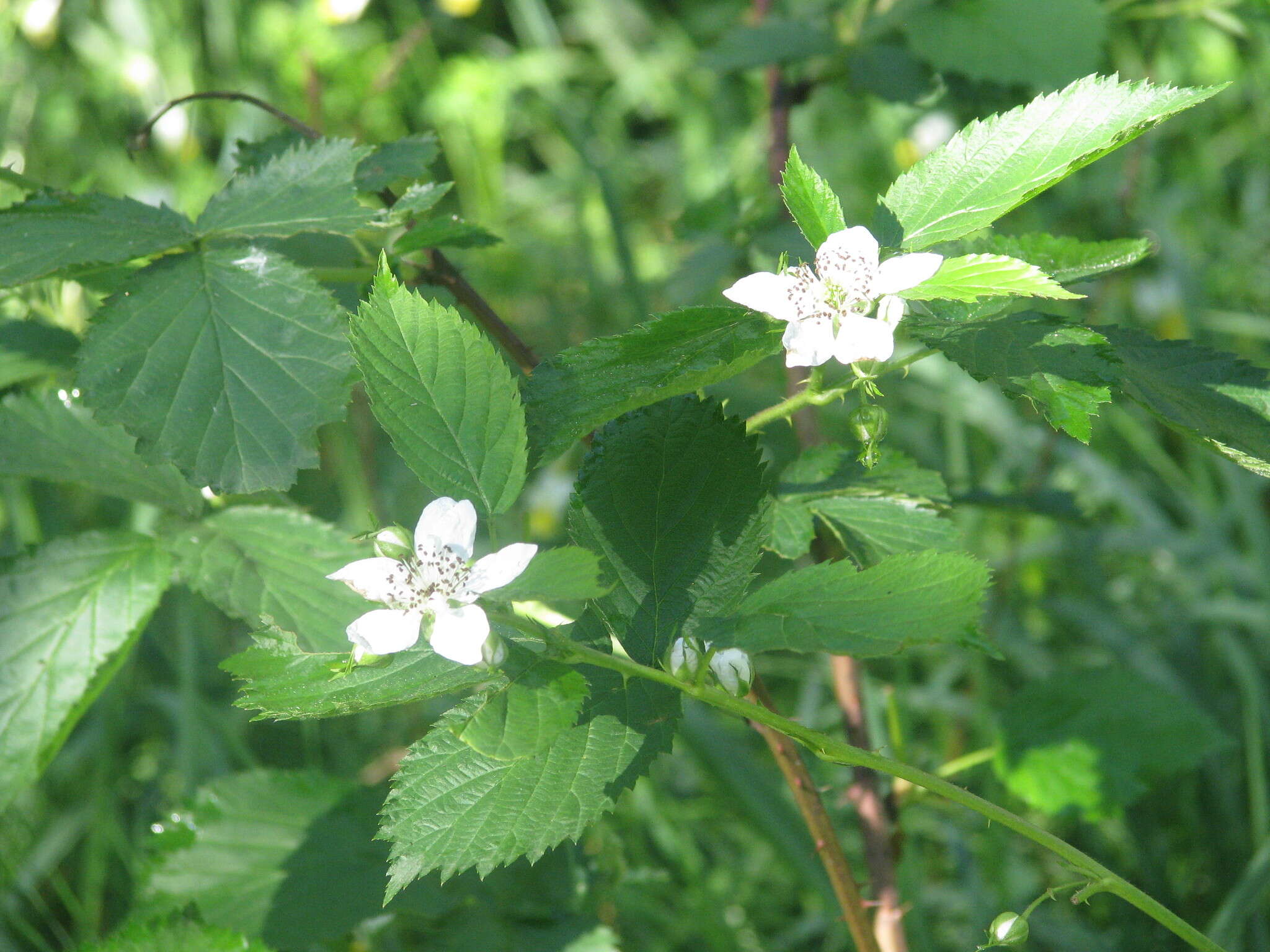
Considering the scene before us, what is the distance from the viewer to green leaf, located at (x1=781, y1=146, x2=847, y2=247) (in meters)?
0.59

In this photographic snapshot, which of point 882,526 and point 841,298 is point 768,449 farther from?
point 841,298

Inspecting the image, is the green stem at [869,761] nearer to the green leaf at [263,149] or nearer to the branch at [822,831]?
the branch at [822,831]

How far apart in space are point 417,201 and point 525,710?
0.36m

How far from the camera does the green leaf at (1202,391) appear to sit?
589 mm

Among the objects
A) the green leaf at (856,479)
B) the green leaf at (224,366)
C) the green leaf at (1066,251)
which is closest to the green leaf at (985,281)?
the green leaf at (1066,251)

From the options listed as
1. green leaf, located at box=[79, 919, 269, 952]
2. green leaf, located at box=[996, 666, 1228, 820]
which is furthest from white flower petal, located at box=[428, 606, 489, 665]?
green leaf, located at box=[996, 666, 1228, 820]

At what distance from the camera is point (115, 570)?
2.79ft

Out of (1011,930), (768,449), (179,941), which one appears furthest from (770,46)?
(179,941)

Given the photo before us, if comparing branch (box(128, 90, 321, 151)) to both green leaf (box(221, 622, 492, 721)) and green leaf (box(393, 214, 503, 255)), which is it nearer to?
green leaf (box(393, 214, 503, 255))

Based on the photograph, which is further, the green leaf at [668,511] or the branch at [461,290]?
the branch at [461,290]

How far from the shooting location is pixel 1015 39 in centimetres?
111

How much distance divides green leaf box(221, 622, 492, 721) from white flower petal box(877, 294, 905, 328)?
0.89ft

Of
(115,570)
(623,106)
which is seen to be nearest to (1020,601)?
(115,570)

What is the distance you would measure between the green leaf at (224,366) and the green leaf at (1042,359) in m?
0.35
